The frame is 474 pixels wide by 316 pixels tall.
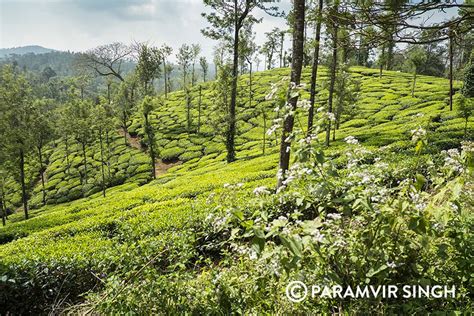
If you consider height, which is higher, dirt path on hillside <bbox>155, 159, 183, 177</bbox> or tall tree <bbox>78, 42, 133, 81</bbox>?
tall tree <bbox>78, 42, 133, 81</bbox>

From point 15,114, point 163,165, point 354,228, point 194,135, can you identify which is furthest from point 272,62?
point 354,228

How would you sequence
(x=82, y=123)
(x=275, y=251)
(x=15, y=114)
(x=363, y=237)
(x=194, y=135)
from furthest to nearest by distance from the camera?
(x=194, y=135) → (x=82, y=123) → (x=15, y=114) → (x=363, y=237) → (x=275, y=251)

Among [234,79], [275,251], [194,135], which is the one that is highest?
[234,79]

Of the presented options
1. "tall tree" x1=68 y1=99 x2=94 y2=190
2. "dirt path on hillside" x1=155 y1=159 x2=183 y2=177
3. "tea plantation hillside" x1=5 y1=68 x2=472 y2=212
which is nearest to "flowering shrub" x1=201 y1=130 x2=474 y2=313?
"tea plantation hillside" x1=5 y1=68 x2=472 y2=212

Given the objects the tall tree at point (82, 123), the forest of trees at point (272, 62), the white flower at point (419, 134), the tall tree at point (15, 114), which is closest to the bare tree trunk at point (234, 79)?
the forest of trees at point (272, 62)

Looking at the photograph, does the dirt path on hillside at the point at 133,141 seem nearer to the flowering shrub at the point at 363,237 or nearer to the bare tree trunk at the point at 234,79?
the bare tree trunk at the point at 234,79

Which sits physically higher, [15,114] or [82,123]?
[15,114]

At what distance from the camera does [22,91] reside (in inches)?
1147

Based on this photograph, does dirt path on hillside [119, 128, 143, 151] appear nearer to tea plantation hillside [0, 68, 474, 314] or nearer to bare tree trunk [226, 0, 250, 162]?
bare tree trunk [226, 0, 250, 162]

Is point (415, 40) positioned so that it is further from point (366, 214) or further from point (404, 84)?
point (404, 84)

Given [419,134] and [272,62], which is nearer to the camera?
[419,134]

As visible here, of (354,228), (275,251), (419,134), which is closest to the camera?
(275,251)

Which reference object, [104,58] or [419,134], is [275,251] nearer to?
[419,134]

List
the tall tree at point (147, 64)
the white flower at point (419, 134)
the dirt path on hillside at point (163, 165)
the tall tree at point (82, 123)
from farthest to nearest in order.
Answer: the tall tree at point (147, 64) → the dirt path on hillside at point (163, 165) → the tall tree at point (82, 123) → the white flower at point (419, 134)
